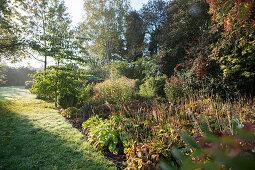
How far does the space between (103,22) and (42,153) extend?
1572 centimetres

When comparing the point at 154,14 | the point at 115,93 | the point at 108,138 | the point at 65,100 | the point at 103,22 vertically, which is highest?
the point at 103,22

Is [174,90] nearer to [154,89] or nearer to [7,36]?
[154,89]

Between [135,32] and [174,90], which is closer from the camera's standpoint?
[174,90]

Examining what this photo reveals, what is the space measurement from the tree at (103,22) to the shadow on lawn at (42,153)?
1261cm

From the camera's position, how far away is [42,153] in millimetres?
2426

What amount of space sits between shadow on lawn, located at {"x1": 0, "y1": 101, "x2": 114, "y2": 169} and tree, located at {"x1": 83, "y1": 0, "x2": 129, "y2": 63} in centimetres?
1261

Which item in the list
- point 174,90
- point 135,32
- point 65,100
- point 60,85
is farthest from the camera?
point 135,32

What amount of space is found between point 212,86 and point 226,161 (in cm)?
581

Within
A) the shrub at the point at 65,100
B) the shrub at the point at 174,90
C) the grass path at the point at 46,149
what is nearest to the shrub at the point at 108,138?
the grass path at the point at 46,149

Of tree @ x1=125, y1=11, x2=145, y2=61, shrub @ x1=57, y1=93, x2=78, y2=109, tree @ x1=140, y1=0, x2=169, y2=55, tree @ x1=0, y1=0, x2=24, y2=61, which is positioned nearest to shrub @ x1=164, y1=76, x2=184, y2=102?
shrub @ x1=57, y1=93, x2=78, y2=109

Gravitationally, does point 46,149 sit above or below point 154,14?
below

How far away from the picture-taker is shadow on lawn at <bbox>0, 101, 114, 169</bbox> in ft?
6.99

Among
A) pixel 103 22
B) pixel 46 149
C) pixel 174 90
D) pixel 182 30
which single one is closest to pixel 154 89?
Result: pixel 174 90

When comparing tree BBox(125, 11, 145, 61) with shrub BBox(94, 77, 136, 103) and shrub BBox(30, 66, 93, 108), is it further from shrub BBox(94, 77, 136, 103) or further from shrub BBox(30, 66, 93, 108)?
shrub BBox(30, 66, 93, 108)
